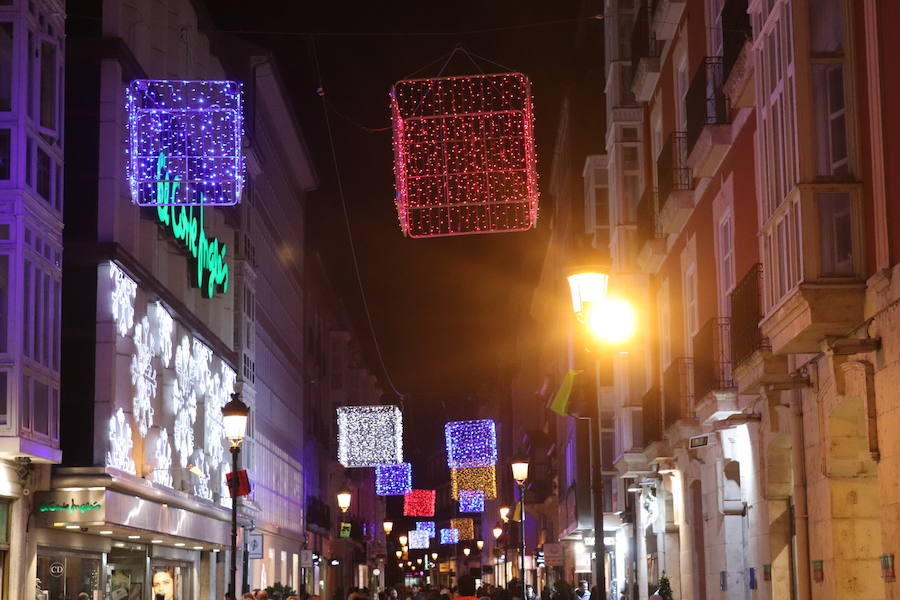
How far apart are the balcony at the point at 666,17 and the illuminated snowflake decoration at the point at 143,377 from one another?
39.5 feet

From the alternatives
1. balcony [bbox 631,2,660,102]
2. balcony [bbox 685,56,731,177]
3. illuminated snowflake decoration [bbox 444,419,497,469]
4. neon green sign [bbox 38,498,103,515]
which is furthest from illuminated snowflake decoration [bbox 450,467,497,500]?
balcony [bbox 685,56,731,177]

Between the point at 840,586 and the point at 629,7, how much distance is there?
761 inches

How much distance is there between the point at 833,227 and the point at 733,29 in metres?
5.80

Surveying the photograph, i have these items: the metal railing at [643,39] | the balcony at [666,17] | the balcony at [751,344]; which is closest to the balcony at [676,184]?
the balcony at [666,17]

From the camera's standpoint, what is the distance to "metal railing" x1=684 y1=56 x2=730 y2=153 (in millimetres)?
18781

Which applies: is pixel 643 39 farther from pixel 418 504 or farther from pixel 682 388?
pixel 418 504

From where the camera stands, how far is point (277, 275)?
55938 mm

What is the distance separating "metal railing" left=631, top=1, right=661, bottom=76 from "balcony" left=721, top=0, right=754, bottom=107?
7024 millimetres

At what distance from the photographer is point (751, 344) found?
16.4 metres

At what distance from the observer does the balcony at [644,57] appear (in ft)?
82.5

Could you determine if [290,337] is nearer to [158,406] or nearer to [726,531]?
[158,406]

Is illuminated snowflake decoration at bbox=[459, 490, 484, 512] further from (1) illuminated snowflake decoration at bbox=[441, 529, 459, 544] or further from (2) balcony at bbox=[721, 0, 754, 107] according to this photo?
(2) balcony at bbox=[721, 0, 754, 107]

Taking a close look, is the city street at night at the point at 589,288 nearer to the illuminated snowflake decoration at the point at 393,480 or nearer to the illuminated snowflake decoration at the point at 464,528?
the illuminated snowflake decoration at the point at 393,480

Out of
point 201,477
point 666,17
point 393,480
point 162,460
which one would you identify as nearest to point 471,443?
point 393,480
